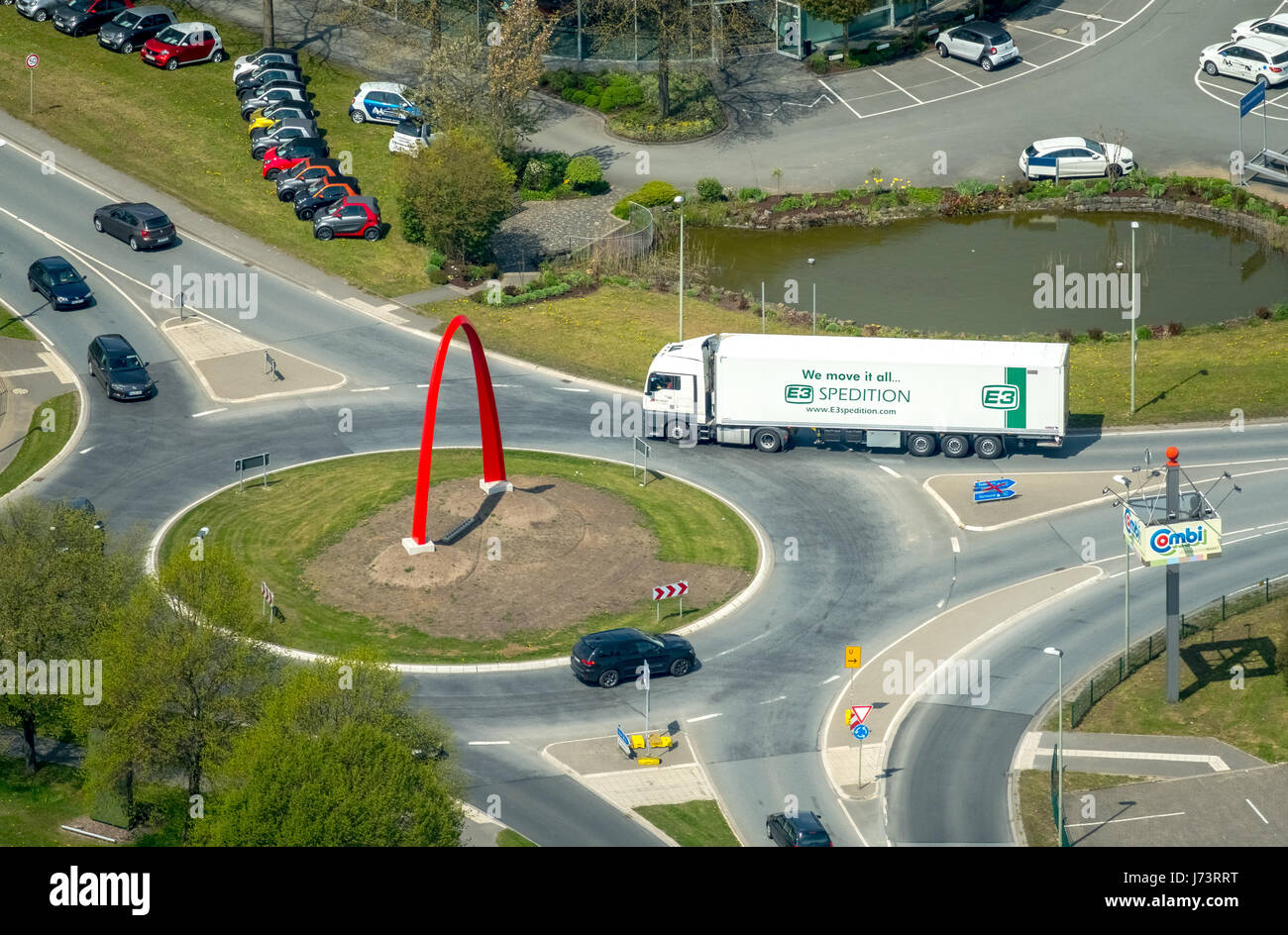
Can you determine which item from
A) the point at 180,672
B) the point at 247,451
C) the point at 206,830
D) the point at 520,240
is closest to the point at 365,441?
the point at 247,451

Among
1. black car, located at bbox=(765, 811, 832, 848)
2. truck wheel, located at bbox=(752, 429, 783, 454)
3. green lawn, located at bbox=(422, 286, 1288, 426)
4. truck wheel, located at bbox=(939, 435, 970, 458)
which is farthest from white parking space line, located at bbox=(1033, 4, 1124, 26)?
black car, located at bbox=(765, 811, 832, 848)

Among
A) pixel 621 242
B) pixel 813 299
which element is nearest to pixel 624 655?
pixel 813 299

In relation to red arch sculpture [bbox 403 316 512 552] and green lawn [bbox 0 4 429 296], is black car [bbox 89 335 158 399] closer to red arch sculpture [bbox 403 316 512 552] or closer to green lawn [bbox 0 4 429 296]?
green lawn [bbox 0 4 429 296]

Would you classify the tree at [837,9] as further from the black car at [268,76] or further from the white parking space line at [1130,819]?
the white parking space line at [1130,819]

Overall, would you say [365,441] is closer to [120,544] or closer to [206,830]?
[120,544]

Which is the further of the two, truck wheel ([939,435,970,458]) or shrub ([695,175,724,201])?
shrub ([695,175,724,201])
